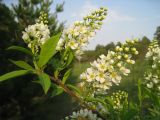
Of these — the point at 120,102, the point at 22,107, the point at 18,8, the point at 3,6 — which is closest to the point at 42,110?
the point at 22,107

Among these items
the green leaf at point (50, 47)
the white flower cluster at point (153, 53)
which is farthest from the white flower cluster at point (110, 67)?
the white flower cluster at point (153, 53)

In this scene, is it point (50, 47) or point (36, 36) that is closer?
point (50, 47)

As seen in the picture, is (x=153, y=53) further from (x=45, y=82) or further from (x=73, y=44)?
(x=45, y=82)

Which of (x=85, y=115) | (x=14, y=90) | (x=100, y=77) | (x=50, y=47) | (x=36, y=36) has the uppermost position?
(x=14, y=90)

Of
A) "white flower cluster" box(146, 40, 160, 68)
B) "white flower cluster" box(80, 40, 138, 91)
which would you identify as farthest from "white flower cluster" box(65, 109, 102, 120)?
"white flower cluster" box(146, 40, 160, 68)

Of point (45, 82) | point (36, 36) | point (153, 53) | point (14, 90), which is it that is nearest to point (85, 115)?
point (45, 82)

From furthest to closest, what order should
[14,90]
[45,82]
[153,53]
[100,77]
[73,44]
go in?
1. [14,90]
2. [153,53]
3. [73,44]
4. [100,77]
5. [45,82]

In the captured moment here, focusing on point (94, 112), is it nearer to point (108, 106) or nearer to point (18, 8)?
point (108, 106)
